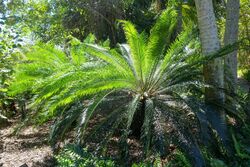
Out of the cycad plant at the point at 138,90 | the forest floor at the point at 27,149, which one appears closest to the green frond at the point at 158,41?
the cycad plant at the point at 138,90

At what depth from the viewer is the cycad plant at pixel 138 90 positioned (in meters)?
3.72

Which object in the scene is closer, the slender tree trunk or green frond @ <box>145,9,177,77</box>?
the slender tree trunk

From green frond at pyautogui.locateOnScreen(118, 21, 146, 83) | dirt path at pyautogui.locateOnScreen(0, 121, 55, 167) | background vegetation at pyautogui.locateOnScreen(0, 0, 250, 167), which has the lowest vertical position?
dirt path at pyautogui.locateOnScreen(0, 121, 55, 167)

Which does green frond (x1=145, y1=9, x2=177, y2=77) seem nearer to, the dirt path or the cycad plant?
the cycad plant

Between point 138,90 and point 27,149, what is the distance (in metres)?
1.86

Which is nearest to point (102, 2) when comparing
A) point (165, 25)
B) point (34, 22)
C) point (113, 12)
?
point (113, 12)

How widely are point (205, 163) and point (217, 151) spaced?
1.26 ft

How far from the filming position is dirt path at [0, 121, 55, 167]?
4.25 meters

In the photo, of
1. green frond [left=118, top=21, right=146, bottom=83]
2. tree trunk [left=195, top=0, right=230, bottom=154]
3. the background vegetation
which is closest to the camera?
the background vegetation

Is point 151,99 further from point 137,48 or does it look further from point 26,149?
point 26,149

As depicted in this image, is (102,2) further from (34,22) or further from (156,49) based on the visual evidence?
(156,49)

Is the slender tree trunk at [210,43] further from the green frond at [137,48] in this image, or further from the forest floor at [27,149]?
the forest floor at [27,149]

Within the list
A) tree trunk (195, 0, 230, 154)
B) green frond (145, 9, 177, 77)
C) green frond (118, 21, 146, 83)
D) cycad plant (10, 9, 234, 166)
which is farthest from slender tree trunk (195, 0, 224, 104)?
green frond (118, 21, 146, 83)

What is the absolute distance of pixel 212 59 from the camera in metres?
3.94
